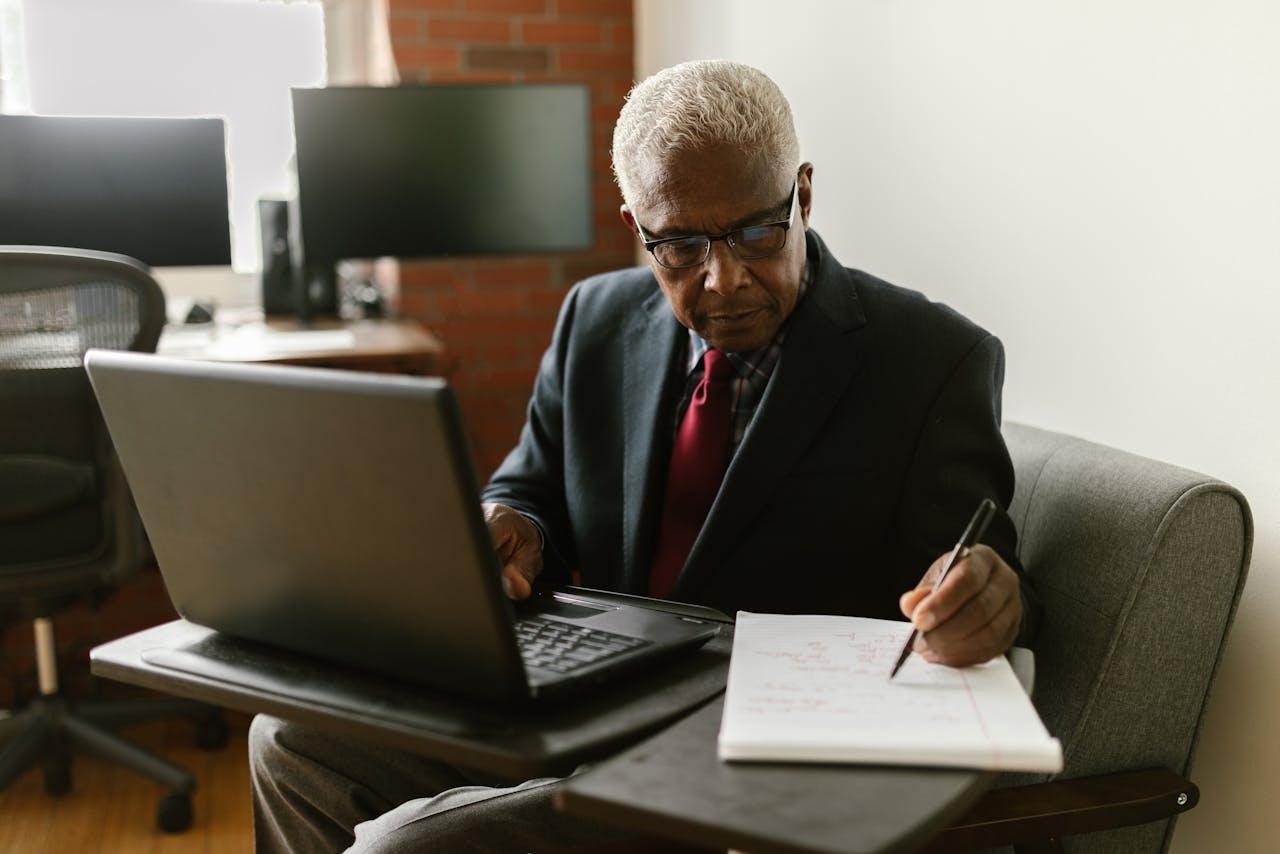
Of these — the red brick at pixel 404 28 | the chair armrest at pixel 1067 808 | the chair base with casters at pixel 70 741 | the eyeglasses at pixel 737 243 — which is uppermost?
the red brick at pixel 404 28

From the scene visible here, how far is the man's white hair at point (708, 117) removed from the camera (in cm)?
129

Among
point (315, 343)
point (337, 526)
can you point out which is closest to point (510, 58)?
point (315, 343)

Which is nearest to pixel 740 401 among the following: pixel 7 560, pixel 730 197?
pixel 730 197

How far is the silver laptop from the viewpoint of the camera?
0.78 meters

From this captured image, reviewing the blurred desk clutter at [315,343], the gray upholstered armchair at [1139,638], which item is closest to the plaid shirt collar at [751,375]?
the gray upholstered armchair at [1139,638]

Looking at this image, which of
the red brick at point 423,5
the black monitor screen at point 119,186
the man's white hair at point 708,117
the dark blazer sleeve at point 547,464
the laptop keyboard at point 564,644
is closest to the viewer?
the laptop keyboard at point 564,644

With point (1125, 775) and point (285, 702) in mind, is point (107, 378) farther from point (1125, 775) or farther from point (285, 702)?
point (1125, 775)

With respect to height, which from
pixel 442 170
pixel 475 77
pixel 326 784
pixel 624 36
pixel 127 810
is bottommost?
pixel 127 810

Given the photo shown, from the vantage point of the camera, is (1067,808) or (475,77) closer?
(1067,808)

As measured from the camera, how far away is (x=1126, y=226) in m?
1.41

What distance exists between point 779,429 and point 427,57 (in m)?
2.12

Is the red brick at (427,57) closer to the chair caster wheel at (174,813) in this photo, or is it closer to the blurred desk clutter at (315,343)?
the blurred desk clutter at (315,343)

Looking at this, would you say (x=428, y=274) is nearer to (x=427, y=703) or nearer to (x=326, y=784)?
(x=326, y=784)

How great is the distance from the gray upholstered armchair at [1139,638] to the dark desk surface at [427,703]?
0.42 meters
